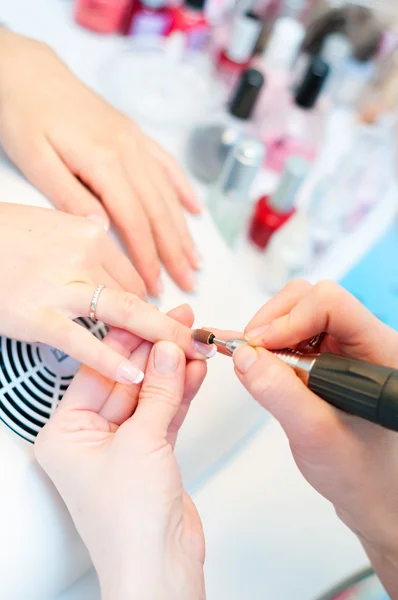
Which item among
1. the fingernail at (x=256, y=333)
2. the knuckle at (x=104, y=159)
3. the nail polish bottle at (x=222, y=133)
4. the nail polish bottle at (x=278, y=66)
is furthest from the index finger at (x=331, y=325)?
the nail polish bottle at (x=278, y=66)

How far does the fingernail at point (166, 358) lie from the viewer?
473mm

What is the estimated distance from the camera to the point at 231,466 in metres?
0.63

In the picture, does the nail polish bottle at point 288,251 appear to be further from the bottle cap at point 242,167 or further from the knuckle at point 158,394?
the knuckle at point 158,394

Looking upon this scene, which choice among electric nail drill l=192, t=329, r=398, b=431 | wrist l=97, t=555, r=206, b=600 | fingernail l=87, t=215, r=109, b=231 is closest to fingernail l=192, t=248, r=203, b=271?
fingernail l=87, t=215, r=109, b=231

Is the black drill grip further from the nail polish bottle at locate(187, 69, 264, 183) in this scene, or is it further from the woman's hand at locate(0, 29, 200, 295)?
the nail polish bottle at locate(187, 69, 264, 183)

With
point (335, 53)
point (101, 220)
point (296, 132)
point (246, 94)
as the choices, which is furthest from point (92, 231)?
point (335, 53)

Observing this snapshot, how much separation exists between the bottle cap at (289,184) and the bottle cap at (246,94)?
14cm

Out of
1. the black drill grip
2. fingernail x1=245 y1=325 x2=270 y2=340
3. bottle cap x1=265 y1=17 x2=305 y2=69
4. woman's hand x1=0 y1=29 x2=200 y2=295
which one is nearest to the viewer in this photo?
the black drill grip

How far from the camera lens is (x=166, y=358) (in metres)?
0.47

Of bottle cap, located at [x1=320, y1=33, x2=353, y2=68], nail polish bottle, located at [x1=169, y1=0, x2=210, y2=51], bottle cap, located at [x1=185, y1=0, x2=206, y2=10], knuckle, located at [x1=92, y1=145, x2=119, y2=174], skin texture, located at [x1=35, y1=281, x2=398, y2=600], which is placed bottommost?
skin texture, located at [x1=35, y1=281, x2=398, y2=600]

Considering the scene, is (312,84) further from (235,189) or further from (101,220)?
(101,220)

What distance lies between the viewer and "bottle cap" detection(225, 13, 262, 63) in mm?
895

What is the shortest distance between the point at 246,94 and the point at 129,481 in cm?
63

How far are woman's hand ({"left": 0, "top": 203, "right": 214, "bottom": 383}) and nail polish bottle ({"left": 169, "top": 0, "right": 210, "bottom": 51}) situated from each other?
0.60 metres
